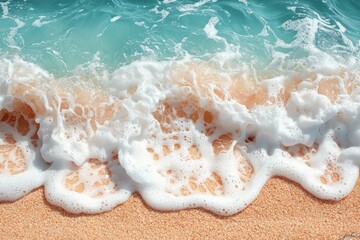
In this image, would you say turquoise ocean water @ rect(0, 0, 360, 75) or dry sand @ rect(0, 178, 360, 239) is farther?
turquoise ocean water @ rect(0, 0, 360, 75)

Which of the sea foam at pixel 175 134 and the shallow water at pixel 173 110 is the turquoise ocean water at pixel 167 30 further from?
the sea foam at pixel 175 134

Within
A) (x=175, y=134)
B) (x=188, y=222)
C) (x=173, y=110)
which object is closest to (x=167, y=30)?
Answer: (x=173, y=110)

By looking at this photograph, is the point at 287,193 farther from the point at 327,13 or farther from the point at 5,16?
the point at 5,16

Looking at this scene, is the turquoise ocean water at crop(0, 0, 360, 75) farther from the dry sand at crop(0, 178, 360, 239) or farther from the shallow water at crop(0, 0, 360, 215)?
the dry sand at crop(0, 178, 360, 239)

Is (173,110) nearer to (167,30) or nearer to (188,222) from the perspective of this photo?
(188,222)

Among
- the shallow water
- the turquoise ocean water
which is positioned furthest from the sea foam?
the turquoise ocean water
